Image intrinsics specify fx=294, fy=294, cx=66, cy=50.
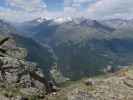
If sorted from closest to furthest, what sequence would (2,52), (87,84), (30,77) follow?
(30,77)
(87,84)
(2,52)

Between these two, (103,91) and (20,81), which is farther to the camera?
(20,81)

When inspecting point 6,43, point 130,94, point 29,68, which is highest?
point 6,43

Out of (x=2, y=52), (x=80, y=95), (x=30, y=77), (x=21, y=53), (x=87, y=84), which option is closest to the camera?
(x=80, y=95)

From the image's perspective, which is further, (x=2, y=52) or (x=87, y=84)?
(x=2, y=52)

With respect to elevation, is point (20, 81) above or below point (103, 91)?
above

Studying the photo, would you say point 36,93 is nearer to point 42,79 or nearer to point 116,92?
point 42,79

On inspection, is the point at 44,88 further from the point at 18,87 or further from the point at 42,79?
the point at 18,87

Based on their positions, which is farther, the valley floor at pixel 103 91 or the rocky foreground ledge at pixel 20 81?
the valley floor at pixel 103 91

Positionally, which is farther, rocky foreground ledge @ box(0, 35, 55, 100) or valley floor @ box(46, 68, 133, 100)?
valley floor @ box(46, 68, 133, 100)

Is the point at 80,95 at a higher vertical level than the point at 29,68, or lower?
lower

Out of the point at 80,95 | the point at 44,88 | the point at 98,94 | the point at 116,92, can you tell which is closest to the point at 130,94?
the point at 116,92
